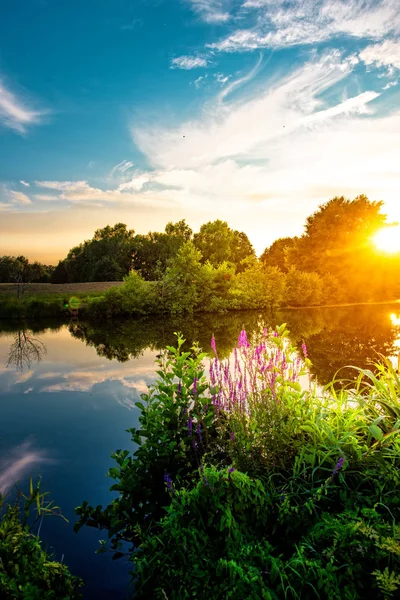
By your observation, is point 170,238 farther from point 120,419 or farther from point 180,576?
point 180,576

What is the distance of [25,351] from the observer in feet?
56.8

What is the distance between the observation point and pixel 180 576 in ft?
8.12

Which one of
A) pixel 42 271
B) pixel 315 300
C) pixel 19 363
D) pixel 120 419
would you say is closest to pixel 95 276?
pixel 42 271

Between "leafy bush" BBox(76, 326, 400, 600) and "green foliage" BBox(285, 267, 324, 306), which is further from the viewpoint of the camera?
"green foliage" BBox(285, 267, 324, 306)

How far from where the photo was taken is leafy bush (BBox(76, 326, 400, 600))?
233 cm

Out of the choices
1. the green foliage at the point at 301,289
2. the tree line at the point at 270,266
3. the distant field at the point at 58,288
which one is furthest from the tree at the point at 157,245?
the green foliage at the point at 301,289

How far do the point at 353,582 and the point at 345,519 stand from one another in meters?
0.35

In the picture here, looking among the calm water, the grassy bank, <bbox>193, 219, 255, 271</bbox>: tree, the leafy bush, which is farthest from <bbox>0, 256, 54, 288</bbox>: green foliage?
the leafy bush

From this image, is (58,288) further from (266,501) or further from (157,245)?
(266,501)

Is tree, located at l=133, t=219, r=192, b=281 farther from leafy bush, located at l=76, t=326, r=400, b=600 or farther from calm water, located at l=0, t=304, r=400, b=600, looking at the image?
leafy bush, located at l=76, t=326, r=400, b=600

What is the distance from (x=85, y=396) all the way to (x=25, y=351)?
8.39 metres

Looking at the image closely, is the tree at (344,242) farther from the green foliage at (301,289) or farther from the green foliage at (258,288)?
the green foliage at (258,288)

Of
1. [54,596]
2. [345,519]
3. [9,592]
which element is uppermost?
[345,519]

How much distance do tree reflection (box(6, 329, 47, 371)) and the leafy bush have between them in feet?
38.9
